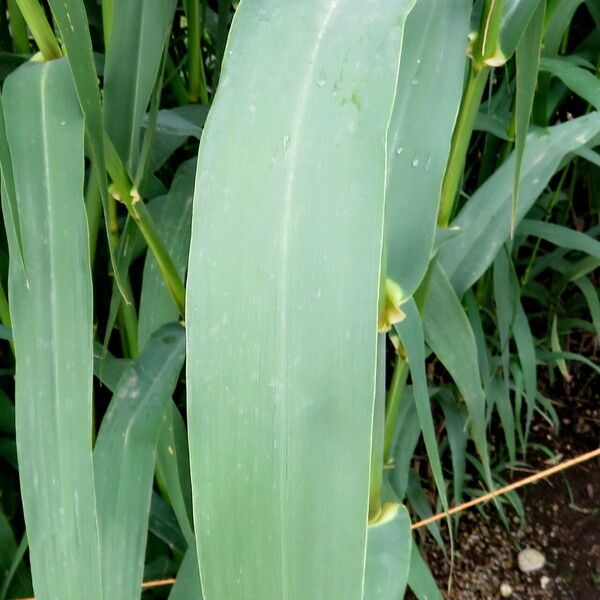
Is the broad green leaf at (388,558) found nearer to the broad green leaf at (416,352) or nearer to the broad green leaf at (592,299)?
the broad green leaf at (416,352)

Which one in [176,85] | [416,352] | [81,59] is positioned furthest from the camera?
[176,85]

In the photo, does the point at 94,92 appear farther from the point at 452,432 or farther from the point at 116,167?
the point at 452,432

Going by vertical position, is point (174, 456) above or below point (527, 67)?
below

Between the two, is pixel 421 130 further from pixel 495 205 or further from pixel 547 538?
pixel 547 538

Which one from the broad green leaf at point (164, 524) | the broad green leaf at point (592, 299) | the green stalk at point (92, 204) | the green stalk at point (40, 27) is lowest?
the broad green leaf at point (164, 524)

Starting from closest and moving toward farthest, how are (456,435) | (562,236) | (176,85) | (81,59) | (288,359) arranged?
(288,359) → (81,59) → (176,85) → (562,236) → (456,435)

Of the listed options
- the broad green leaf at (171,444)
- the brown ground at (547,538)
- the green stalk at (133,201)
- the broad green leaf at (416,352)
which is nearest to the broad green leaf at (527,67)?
the broad green leaf at (416,352)

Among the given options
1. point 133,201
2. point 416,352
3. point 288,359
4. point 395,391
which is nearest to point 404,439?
point 395,391

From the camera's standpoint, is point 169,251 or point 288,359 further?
point 169,251
